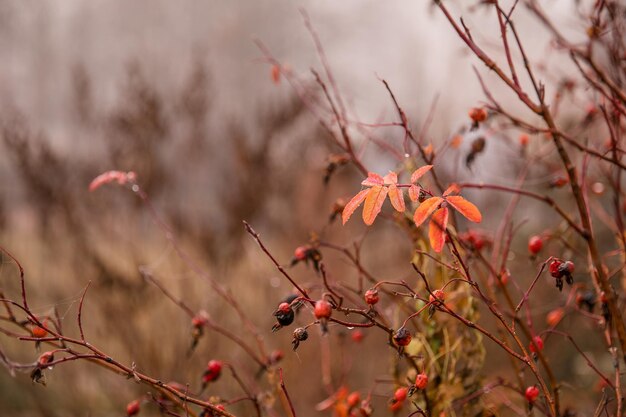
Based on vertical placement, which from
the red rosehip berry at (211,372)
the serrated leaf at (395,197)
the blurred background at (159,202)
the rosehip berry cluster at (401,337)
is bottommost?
the rosehip berry cluster at (401,337)

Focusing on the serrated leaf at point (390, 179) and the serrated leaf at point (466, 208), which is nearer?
the serrated leaf at point (466, 208)

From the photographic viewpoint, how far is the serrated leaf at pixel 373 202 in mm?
882

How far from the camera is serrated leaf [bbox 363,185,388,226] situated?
882mm

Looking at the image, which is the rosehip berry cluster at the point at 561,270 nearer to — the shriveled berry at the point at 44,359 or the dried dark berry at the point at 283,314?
the dried dark berry at the point at 283,314

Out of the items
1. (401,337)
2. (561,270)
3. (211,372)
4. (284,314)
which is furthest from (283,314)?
(211,372)

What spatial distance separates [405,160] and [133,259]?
9.52 ft

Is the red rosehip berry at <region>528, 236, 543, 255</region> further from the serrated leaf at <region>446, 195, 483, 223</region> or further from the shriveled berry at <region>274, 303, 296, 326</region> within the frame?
the shriveled berry at <region>274, 303, 296, 326</region>

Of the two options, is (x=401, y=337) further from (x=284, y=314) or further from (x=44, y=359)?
(x=44, y=359)

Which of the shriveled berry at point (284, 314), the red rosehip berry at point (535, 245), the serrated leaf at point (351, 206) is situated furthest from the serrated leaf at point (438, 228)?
the red rosehip berry at point (535, 245)

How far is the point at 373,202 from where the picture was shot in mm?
903

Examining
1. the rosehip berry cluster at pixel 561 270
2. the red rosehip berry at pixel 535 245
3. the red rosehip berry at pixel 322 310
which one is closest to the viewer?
the red rosehip berry at pixel 322 310

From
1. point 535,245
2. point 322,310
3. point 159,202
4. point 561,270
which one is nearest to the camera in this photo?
point 322,310

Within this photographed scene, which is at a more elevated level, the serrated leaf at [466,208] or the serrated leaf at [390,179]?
the serrated leaf at [390,179]

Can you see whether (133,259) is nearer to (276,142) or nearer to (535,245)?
(276,142)
